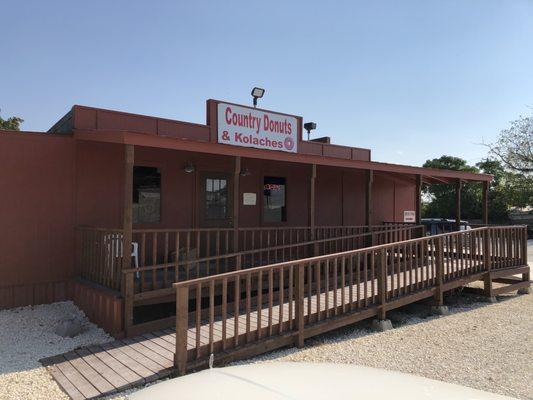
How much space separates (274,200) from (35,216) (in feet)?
17.3

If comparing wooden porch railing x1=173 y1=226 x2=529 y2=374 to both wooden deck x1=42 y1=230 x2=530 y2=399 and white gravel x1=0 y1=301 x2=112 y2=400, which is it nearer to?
wooden deck x1=42 y1=230 x2=530 y2=399

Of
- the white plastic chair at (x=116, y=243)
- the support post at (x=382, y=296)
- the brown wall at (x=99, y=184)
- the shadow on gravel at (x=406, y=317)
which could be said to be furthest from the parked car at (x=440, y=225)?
the white plastic chair at (x=116, y=243)

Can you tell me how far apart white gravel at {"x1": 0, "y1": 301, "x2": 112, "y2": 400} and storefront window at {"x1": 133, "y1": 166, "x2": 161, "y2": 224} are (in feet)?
6.47

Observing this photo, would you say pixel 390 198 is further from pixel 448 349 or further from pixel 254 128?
pixel 448 349

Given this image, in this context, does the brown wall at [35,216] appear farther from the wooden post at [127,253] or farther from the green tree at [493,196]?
the green tree at [493,196]

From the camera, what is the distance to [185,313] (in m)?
4.34

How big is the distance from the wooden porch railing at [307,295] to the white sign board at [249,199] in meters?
2.34

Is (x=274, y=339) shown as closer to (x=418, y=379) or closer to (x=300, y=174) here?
(x=418, y=379)

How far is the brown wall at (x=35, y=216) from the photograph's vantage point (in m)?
6.38

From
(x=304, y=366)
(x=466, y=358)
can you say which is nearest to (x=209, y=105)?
(x=466, y=358)

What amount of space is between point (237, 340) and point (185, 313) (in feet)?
2.81

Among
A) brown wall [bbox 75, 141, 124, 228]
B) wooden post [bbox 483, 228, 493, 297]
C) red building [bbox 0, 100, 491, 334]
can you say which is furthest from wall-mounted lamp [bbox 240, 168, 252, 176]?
wooden post [bbox 483, 228, 493, 297]

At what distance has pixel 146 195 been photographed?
7.91m

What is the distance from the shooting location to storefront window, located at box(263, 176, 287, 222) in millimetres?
9969
